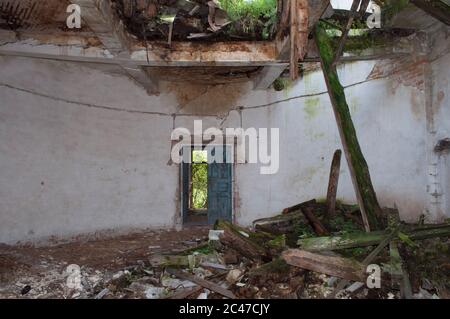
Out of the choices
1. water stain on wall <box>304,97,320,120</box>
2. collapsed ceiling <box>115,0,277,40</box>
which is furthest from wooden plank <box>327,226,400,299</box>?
water stain on wall <box>304,97,320,120</box>

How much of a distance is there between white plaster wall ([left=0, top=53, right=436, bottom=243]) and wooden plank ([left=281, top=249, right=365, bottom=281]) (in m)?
2.83

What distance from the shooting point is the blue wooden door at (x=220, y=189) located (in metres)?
6.91

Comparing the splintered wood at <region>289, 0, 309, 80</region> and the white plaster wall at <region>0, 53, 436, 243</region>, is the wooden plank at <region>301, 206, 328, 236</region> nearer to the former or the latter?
the white plaster wall at <region>0, 53, 436, 243</region>

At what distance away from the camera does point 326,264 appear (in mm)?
3193

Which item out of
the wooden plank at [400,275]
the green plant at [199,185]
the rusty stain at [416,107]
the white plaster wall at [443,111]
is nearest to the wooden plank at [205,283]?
the wooden plank at [400,275]

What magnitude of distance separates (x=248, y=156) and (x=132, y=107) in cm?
255

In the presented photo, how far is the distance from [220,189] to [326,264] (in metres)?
3.95

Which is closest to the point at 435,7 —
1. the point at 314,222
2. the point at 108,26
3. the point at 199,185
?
the point at 314,222

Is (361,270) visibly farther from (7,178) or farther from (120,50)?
(7,178)

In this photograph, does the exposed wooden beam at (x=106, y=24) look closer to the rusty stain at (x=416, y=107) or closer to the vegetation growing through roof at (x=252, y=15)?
the vegetation growing through roof at (x=252, y=15)

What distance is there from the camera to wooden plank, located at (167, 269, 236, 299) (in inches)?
126

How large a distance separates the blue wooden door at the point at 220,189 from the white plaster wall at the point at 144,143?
368mm

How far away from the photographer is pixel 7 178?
17.4 ft
